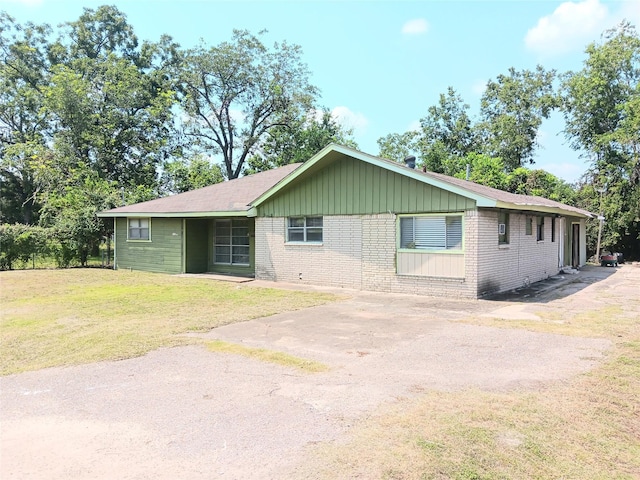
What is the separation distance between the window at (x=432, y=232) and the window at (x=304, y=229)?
3032mm

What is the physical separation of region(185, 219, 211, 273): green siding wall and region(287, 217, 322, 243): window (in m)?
5.21

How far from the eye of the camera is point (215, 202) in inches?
689

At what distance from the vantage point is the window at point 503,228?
1203 centimetres

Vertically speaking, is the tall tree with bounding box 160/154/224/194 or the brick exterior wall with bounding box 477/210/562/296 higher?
the tall tree with bounding box 160/154/224/194

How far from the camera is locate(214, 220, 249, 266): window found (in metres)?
17.5

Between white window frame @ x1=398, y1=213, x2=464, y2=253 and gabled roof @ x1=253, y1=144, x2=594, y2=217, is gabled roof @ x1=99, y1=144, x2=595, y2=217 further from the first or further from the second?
white window frame @ x1=398, y1=213, x2=464, y2=253

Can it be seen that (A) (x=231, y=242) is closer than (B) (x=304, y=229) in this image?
No

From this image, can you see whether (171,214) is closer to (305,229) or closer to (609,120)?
(305,229)

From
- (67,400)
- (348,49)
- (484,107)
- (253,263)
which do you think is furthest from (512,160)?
(67,400)

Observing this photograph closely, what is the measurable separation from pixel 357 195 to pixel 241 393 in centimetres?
924

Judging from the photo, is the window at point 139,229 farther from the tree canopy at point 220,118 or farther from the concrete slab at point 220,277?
the tree canopy at point 220,118

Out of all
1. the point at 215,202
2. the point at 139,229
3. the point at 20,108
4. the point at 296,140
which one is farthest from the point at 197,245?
the point at 20,108

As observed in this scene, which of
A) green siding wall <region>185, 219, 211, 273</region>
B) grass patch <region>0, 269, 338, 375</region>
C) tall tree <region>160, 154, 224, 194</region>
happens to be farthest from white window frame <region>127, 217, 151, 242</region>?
tall tree <region>160, 154, 224, 194</region>

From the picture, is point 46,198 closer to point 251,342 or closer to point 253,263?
point 253,263
